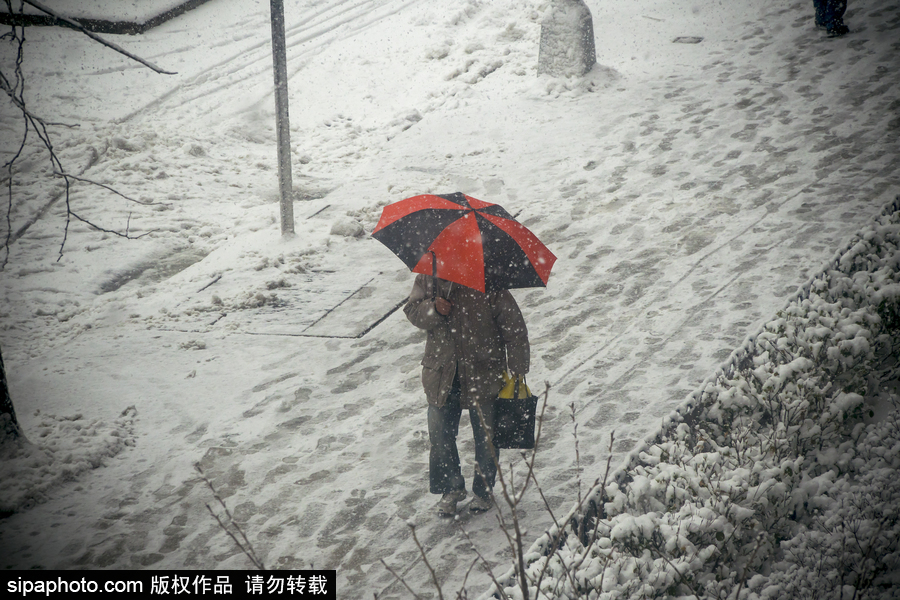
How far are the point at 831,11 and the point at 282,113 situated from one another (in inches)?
345

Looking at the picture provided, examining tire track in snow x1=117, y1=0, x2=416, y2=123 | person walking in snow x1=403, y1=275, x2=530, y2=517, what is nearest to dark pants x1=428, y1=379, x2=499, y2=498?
person walking in snow x1=403, y1=275, x2=530, y2=517

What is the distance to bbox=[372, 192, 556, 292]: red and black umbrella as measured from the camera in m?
3.37

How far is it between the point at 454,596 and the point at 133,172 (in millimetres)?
8286

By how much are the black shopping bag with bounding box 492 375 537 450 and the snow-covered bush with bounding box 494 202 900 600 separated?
0.48 m

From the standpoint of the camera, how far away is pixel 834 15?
1043 cm

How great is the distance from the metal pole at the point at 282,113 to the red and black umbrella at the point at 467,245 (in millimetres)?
4143

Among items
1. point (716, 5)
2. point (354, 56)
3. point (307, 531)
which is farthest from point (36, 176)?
point (716, 5)

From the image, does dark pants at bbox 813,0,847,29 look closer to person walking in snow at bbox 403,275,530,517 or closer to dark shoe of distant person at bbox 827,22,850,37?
dark shoe of distant person at bbox 827,22,850,37

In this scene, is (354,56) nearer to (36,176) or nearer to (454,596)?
(36,176)

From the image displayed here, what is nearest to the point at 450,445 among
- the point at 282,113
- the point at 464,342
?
the point at 464,342

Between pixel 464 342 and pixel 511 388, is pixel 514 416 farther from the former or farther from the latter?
pixel 464 342

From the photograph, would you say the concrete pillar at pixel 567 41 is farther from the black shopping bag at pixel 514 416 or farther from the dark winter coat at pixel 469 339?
the black shopping bag at pixel 514 416

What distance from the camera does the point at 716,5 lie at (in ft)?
40.9

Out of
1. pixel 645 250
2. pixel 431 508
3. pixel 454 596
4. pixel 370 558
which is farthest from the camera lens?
pixel 645 250
